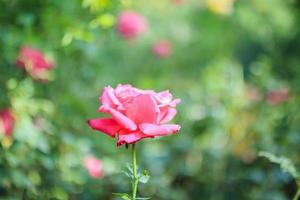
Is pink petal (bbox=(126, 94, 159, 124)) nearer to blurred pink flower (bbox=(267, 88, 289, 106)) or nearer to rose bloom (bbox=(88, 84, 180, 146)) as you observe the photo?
rose bloom (bbox=(88, 84, 180, 146))

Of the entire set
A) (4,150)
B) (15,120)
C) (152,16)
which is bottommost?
(4,150)

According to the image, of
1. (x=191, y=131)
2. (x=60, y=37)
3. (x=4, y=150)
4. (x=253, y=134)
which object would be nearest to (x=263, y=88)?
(x=253, y=134)

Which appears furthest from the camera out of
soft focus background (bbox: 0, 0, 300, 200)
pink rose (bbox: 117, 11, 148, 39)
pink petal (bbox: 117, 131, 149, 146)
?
pink rose (bbox: 117, 11, 148, 39)

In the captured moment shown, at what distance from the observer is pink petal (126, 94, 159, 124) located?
1.24m

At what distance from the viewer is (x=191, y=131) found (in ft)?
10.1

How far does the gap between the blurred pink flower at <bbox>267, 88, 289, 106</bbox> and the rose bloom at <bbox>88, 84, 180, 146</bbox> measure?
179 centimetres

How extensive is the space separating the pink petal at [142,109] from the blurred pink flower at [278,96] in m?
1.82

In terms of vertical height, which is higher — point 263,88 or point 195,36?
point 195,36

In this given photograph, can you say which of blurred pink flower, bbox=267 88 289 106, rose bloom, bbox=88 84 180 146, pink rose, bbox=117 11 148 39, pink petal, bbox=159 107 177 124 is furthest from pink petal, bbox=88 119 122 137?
pink rose, bbox=117 11 148 39

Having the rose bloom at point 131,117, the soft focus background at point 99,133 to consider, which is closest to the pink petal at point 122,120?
the rose bloom at point 131,117

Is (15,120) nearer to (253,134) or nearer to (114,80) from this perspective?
(253,134)

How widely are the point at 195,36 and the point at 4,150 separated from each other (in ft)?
11.8

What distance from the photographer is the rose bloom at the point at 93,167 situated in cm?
243

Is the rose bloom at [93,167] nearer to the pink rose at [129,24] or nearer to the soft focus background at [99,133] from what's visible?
the soft focus background at [99,133]
